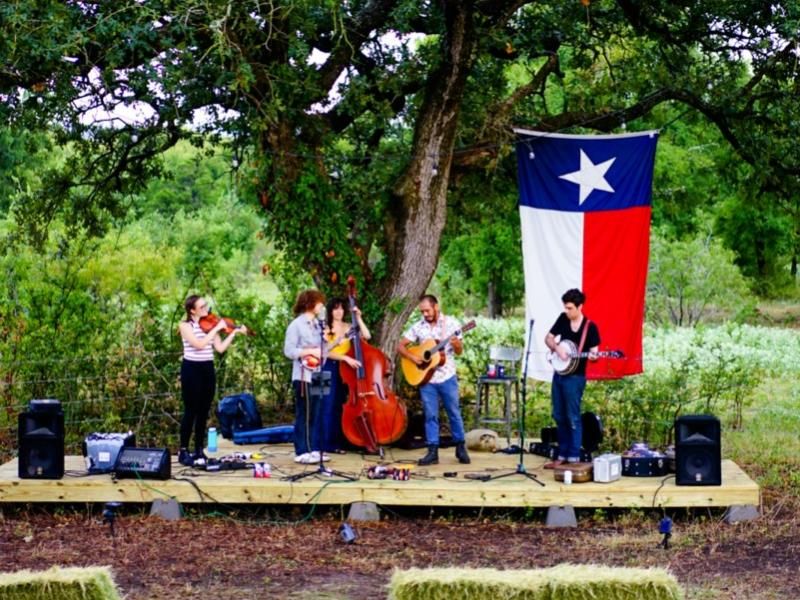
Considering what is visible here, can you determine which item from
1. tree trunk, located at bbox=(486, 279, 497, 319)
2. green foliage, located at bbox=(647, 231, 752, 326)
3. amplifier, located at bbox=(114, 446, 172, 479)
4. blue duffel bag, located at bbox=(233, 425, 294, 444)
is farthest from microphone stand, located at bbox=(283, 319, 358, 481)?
tree trunk, located at bbox=(486, 279, 497, 319)

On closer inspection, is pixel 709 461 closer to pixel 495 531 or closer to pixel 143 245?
pixel 495 531

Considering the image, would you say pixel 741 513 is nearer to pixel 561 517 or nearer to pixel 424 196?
pixel 561 517

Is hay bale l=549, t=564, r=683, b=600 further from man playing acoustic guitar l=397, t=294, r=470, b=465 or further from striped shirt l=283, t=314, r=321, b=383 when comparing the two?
striped shirt l=283, t=314, r=321, b=383

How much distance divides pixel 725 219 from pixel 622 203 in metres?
21.3

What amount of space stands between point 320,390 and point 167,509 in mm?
1537

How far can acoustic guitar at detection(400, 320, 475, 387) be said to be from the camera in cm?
1080

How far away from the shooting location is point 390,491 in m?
10.3

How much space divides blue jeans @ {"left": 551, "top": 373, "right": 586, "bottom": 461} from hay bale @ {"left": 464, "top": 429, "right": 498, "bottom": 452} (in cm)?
119

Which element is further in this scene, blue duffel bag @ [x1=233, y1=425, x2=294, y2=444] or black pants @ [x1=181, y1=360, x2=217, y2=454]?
blue duffel bag @ [x1=233, y1=425, x2=294, y2=444]

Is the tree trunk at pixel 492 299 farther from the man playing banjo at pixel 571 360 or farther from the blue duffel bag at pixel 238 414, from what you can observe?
the man playing banjo at pixel 571 360

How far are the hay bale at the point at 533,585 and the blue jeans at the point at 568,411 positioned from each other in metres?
4.99

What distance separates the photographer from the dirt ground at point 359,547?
27.3 ft

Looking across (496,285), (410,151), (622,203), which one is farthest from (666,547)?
(496,285)

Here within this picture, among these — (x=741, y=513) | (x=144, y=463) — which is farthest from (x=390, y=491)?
(x=741, y=513)
